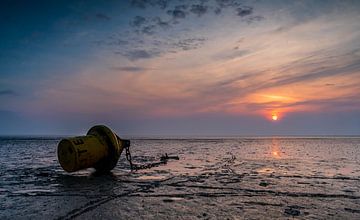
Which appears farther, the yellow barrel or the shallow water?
the yellow barrel

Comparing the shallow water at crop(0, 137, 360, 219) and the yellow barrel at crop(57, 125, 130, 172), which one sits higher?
the yellow barrel at crop(57, 125, 130, 172)

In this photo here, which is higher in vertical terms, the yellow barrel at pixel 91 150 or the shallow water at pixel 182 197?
the yellow barrel at pixel 91 150

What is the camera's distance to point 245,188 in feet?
28.7

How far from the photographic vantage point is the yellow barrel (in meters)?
10.8

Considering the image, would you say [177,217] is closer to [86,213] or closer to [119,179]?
[86,213]

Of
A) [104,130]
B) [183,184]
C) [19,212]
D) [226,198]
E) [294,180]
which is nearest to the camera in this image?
[19,212]

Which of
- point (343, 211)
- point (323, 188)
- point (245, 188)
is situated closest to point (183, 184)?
point (245, 188)

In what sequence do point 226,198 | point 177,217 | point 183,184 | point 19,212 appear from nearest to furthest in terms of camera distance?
point 177,217 < point 19,212 < point 226,198 < point 183,184

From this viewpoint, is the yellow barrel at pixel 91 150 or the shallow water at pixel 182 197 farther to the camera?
the yellow barrel at pixel 91 150

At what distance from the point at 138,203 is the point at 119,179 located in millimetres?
4268

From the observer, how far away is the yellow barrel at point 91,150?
10.8 meters

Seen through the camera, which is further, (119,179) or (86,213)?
(119,179)

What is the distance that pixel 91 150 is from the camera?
1122 cm

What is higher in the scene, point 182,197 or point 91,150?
point 91,150
